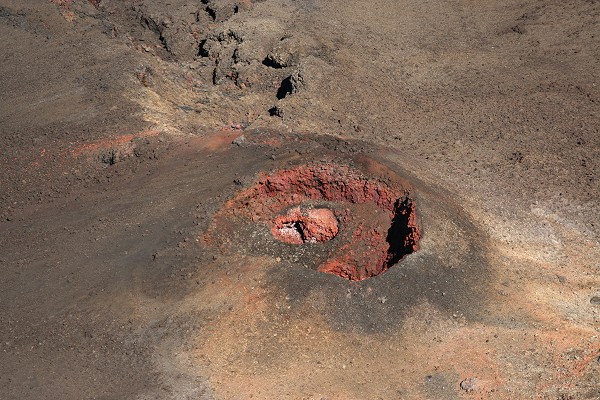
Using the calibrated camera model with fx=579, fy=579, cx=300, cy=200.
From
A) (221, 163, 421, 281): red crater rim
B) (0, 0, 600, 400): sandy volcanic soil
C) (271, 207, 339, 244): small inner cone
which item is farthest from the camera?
(271, 207, 339, 244): small inner cone

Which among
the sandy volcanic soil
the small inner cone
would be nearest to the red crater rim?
the small inner cone

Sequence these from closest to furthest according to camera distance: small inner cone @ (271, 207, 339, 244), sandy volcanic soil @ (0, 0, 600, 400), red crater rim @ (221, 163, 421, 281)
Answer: sandy volcanic soil @ (0, 0, 600, 400)
red crater rim @ (221, 163, 421, 281)
small inner cone @ (271, 207, 339, 244)

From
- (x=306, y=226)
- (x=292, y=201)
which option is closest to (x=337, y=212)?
(x=306, y=226)

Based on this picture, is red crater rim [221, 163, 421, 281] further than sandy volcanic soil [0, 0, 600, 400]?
Yes

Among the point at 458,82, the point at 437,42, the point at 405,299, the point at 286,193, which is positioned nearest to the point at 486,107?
the point at 458,82

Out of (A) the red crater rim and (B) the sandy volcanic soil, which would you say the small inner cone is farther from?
(B) the sandy volcanic soil

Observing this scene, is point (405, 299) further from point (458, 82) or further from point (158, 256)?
point (458, 82)
